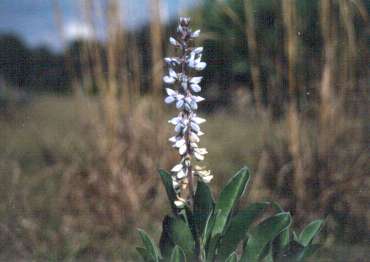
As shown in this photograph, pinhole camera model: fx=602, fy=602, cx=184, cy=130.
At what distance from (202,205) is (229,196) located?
0.10m

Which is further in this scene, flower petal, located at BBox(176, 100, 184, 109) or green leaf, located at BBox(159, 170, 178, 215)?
green leaf, located at BBox(159, 170, 178, 215)

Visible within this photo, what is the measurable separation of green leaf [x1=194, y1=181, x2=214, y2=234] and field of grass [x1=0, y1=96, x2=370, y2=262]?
969 mm

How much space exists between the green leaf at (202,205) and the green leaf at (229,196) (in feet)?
0.22

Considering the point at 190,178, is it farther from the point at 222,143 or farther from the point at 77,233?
the point at 222,143

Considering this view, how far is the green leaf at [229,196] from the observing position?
1440mm

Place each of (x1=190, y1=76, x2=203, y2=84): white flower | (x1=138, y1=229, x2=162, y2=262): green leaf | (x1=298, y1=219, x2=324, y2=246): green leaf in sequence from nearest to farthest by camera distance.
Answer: (x1=190, y1=76, x2=203, y2=84): white flower
(x1=138, y1=229, x2=162, y2=262): green leaf
(x1=298, y1=219, x2=324, y2=246): green leaf

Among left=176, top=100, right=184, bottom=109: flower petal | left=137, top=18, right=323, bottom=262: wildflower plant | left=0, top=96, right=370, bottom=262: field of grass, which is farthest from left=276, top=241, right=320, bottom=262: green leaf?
left=0, top=96, right=370, bottom=262: field of grass

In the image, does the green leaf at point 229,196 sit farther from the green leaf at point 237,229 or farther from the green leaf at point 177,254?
the green leaf at point 177,254

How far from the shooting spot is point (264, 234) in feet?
4.76

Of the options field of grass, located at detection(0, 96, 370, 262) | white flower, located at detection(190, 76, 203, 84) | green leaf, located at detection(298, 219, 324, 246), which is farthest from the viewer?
field of grass, located at detection(0, 96, 370, 262)

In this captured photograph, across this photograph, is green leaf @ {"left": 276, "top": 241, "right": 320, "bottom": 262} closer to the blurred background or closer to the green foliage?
the green foliage

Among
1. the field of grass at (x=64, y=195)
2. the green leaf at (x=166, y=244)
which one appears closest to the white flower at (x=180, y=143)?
the green leaf at (x=166, y=244)

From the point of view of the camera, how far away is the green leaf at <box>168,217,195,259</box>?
138 centimetres

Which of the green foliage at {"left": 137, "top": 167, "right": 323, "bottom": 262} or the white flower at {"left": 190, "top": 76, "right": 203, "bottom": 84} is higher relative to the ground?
the white flower at {"left": 190, "top": 76, "right": 203, "bottom": 84}
